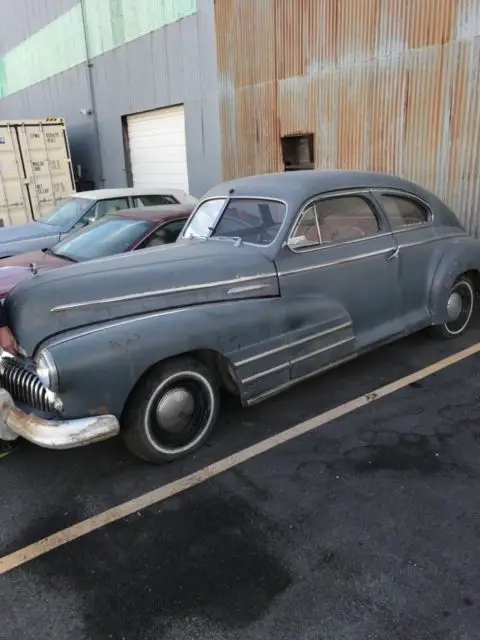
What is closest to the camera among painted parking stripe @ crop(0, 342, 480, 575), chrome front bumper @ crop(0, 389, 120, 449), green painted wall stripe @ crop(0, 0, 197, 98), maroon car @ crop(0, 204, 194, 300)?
painted parking stripe @ crop(0, 342, 480, 575)

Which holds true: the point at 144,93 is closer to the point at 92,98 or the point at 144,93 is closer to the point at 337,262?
the point at 92,98

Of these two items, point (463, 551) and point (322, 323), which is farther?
point (322, 323)

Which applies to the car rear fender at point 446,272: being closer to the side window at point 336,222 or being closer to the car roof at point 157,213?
the side window at point 336,222

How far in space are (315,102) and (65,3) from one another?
11756 mm

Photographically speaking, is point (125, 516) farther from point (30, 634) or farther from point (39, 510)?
point (30, 634)

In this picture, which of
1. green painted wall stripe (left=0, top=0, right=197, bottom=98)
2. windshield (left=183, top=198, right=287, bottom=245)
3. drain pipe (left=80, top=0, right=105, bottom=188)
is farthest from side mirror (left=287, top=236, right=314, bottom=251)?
drain pipe (left=80, top=0, right=105, bottom=188)

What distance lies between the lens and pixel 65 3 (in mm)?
16188

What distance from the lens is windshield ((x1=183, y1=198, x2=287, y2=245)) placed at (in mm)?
4172

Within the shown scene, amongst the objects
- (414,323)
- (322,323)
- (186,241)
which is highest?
(186,241)

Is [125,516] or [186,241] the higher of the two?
[186,241]

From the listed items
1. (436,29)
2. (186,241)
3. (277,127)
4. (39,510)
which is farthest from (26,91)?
(39,510)

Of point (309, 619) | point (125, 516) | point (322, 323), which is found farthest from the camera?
point (322, 323)

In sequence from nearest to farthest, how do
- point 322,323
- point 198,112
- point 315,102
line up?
point 322,323
point 315,102
point 198,112

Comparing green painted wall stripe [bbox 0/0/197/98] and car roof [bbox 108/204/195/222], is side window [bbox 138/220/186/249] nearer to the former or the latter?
car roof [bbox 108/204/195/222]
